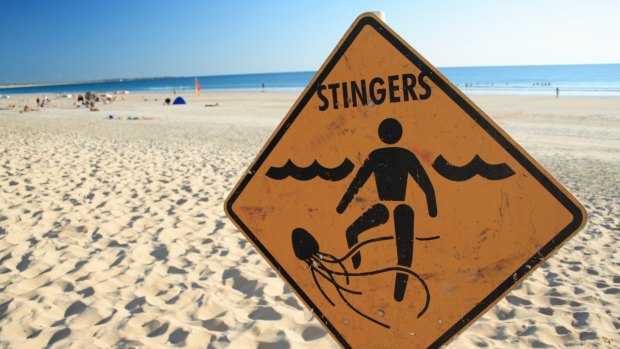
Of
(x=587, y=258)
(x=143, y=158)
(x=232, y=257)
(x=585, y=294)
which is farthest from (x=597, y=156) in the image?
(x=143, y=158)

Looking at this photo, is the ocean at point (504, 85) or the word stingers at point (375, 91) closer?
the word stingers at point (375, 91)

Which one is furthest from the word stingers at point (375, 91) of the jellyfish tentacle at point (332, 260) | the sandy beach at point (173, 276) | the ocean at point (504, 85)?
the ocean at point (504, 85)

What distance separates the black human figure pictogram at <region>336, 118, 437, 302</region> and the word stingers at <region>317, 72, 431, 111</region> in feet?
0.25

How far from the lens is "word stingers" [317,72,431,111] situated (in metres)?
1.26

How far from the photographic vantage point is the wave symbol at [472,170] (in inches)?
46.9

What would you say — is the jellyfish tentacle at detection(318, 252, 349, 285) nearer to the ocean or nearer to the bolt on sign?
the bolt on sign

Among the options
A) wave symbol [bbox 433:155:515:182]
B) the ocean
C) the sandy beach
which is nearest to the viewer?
wave symbol [bbox 433:155:515:182]

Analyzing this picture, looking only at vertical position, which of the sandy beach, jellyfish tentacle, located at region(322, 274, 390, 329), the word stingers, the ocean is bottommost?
the sandy beach

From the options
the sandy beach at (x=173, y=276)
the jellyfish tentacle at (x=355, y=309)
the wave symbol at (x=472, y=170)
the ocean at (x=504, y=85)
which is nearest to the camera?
the wave symbol at (x=472, y=170)

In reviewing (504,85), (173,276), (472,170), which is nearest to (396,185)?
(472,170)

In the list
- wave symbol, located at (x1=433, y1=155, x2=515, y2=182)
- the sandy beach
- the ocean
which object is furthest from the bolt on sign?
the ocean

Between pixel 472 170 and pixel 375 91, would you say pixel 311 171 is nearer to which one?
pixel 375 91

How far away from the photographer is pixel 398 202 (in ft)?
4.24

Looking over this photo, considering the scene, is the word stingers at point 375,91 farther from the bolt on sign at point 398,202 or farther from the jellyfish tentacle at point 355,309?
the jellyfish tentacle at point 355,309
